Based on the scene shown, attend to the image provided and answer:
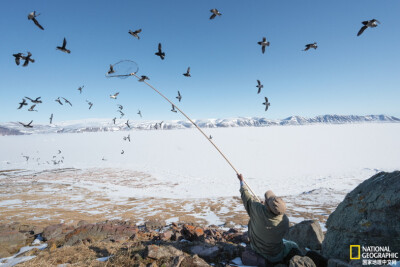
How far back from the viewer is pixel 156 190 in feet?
69.8

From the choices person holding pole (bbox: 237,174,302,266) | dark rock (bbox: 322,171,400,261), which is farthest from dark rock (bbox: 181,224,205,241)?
dark rock (bbox: 322,171,400,261)

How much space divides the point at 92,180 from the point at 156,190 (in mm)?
9786

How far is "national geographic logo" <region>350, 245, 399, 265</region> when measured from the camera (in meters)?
3.91

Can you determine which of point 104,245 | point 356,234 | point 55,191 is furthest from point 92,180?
point 356,234

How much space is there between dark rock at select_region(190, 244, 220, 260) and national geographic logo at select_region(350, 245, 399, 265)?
308 centimetres

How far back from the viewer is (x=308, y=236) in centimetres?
617

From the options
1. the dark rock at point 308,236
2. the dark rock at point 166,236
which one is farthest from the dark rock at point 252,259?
the dark rock at point 166,236

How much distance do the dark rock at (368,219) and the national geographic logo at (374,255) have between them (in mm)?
94

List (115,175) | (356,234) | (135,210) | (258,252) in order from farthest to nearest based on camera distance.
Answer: (115,175), (135,210), (356,234), (258,252)

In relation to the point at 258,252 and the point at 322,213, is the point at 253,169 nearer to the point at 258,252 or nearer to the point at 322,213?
the point at 322,213

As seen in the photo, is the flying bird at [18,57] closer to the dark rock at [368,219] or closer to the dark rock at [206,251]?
the dark rock at [206,251]

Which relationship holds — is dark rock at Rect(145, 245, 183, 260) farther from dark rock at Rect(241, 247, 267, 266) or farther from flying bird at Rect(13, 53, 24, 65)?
flying bird at Rect(13, 53, 24, 65)

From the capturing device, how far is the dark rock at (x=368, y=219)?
425 centimetres

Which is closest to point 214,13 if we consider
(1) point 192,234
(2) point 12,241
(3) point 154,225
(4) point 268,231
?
(4) point 268,231
